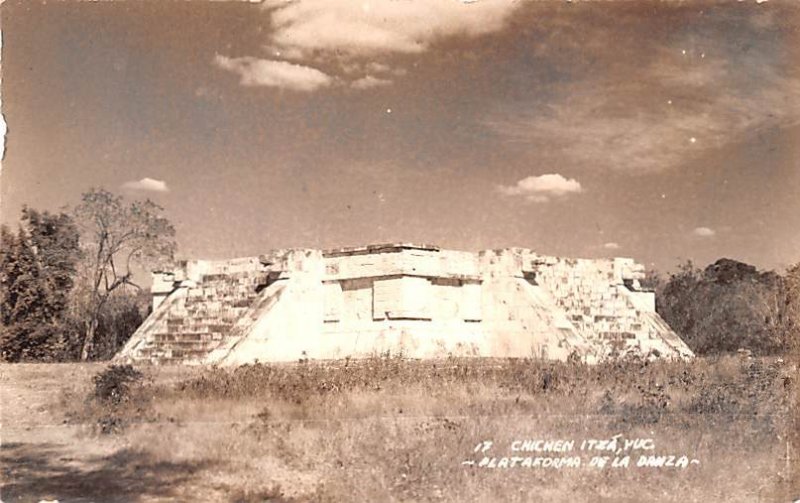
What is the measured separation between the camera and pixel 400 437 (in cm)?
837

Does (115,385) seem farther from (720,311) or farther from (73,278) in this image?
(720,311)

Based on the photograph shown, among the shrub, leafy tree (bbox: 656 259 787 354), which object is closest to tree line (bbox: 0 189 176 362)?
the shrub

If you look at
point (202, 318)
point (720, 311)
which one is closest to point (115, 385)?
point (202, 318)

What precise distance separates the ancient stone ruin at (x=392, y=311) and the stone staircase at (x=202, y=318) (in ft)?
0.09

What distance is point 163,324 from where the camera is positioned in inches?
695

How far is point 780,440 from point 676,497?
6.28 ft

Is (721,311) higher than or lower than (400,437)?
higher

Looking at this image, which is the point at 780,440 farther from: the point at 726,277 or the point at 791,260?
the point at 726,277

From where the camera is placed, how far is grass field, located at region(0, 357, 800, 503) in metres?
7.32

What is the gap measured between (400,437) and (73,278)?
49.6ft

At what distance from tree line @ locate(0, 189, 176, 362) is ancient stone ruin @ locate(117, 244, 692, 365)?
108 inches

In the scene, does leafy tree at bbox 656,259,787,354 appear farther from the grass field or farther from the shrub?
the shrub

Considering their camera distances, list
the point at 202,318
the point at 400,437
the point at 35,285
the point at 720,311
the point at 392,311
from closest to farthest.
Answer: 1. the point at 400,437
2. the point at 392,311
3. the point at 202,318
4. the point at 35,285
5. the point at 720,311

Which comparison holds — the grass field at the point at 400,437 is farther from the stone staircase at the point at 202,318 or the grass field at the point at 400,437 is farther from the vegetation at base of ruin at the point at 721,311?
the vegetation at base of ruin at the point at 721,311
